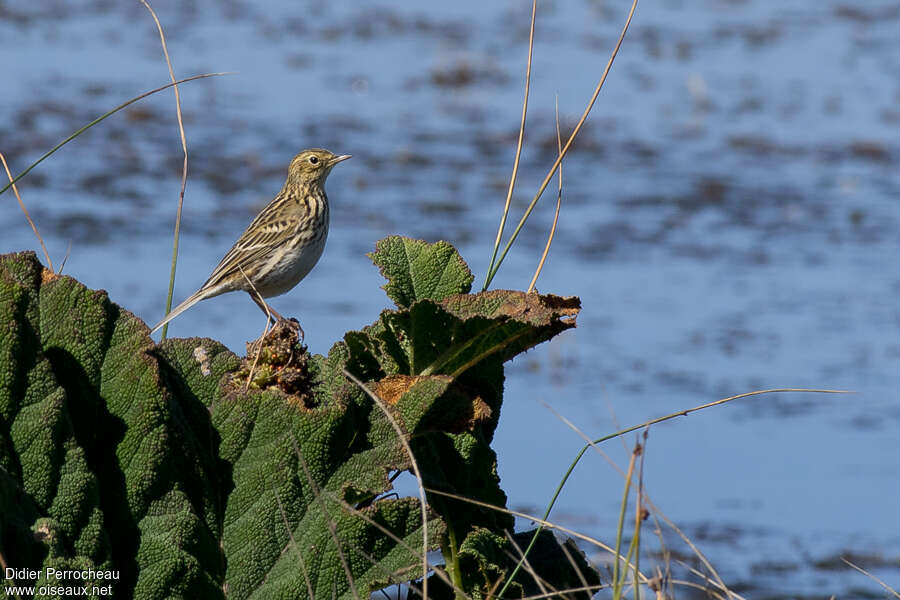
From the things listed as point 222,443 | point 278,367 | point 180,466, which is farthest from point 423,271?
point 180,466

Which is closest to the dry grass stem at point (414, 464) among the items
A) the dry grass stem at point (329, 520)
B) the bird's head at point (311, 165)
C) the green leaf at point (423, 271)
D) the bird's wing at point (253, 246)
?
the dry grass stem at point (329, 520)

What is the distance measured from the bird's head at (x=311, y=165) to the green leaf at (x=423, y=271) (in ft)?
8.16

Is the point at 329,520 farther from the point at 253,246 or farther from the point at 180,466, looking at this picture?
the point at 253,246

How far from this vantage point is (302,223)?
5527mm

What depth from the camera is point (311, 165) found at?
19.5 feet

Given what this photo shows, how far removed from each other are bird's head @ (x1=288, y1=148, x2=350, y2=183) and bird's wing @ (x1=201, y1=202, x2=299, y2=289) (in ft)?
1.53

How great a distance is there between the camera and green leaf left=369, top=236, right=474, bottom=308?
3.46 metres

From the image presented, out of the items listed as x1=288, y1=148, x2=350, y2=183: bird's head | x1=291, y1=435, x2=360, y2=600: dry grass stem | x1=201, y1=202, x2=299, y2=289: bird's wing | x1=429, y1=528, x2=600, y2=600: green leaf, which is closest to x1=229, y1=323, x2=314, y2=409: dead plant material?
x1=291, y1=435, x2=360, y2=600: dry grass stem

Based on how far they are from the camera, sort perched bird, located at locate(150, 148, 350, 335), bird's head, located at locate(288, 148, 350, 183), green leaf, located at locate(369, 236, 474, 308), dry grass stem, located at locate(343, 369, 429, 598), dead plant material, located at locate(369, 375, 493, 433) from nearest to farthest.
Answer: dry grass stem, located at locate(343, 369, 429, 598), dead plant material, located at locate(369, 375, 493, 433), green leaf, located at locate(369, 236, 474, 308), perched bird, located at locate(150, 148, 350, 335), bird's head, located at locate(288, 148, 350, 183)

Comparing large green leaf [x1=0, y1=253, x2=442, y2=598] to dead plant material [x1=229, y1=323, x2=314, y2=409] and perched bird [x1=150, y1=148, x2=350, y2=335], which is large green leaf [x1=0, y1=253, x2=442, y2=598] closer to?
dead plant material [x1=229, y1=323, x2=314, y2=409]

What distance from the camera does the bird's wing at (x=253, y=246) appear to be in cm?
536

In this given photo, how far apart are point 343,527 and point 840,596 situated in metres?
6.22

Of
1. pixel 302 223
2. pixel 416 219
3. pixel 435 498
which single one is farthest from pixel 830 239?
pixel 435 498

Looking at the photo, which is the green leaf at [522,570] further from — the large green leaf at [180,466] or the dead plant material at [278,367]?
the dead plant material at [278,367]
